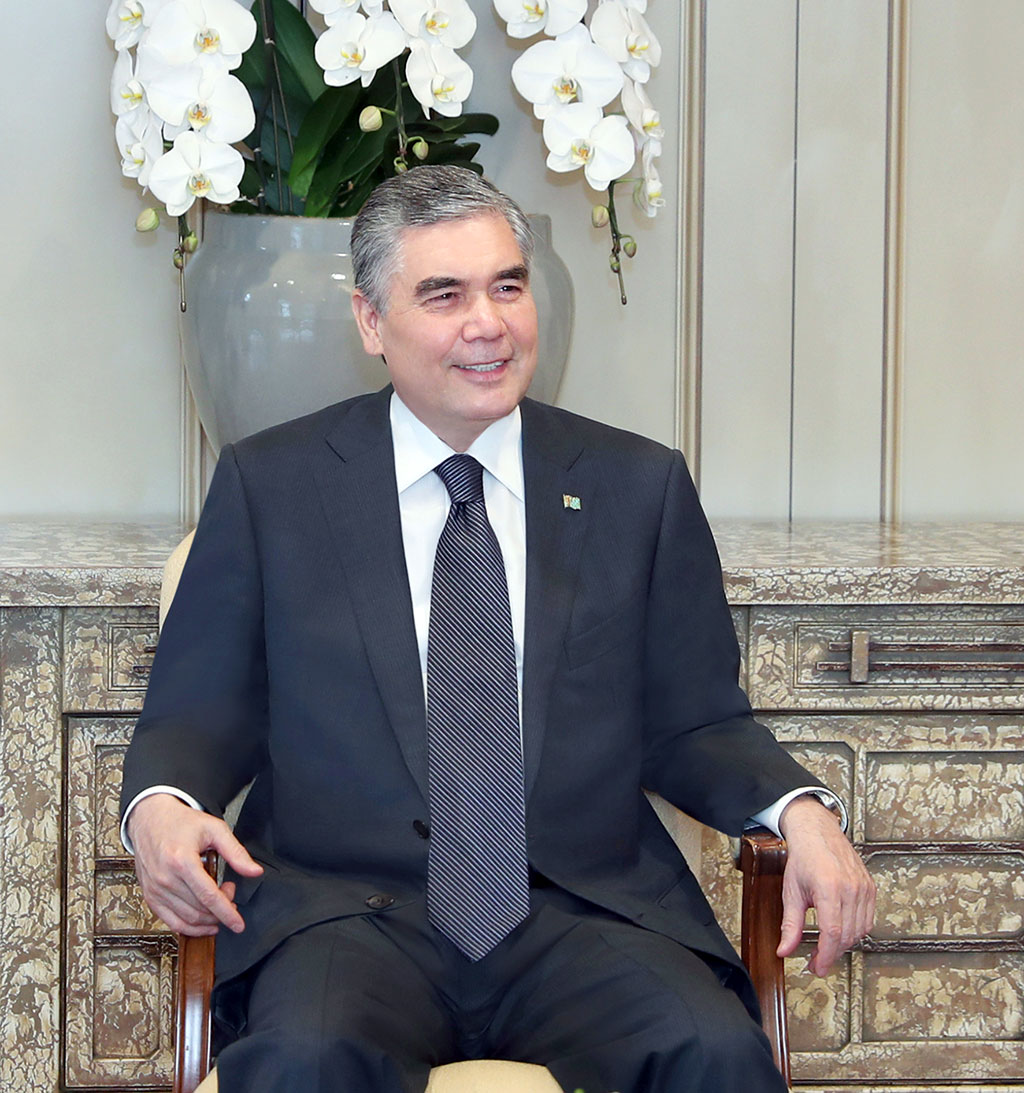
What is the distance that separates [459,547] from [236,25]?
0.99m

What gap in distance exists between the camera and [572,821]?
1794 millimetres

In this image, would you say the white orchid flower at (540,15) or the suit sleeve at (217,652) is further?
the white orchid flower at (540,15)

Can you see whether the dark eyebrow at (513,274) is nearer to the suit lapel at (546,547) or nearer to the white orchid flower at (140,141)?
the suit lapel at (546,547)

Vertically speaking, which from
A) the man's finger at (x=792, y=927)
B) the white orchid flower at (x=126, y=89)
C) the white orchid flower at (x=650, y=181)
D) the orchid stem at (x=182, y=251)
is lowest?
the man's finger at (x=792, y=927)

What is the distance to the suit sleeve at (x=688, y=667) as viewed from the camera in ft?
5.97

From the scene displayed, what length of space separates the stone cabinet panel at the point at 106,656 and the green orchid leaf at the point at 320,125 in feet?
2.59

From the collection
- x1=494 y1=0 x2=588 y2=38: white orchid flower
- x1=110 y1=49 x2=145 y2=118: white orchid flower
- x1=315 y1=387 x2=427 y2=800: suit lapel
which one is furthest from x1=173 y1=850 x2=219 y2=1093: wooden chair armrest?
x1=494 y1=0 x2=588 y2=38: white orchid flower

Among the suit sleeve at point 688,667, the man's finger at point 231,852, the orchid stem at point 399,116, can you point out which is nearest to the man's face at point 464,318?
the suit sleeve at point 688,667

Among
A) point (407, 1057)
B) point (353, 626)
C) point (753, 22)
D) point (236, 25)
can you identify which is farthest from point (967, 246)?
point (407, 1057)

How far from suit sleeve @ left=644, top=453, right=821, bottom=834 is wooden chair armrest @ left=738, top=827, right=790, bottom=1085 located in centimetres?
14

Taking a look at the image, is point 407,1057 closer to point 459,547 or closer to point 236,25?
point 459,547

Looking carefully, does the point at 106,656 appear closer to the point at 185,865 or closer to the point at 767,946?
the point at 185,865

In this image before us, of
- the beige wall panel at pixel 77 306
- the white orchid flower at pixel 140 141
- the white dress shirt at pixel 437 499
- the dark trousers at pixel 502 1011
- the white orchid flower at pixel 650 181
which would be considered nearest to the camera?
the dark trousers at pixel 502 1011

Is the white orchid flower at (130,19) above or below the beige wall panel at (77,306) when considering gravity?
above
